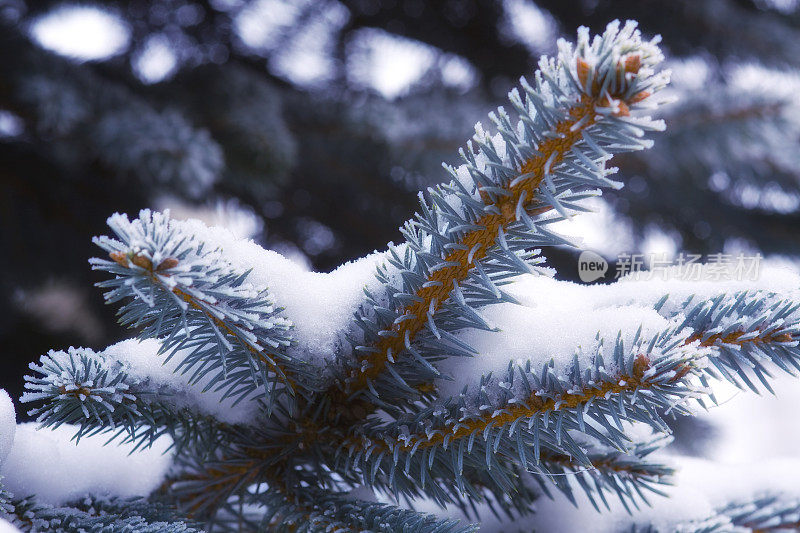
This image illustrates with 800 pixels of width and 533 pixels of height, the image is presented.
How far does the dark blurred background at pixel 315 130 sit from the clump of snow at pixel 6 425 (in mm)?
525

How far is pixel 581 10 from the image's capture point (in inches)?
59.2

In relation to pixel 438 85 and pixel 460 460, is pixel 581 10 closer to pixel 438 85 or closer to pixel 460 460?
pixel 438 85

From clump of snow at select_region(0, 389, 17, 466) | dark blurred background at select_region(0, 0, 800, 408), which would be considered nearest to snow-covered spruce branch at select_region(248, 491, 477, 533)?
clump of snow at select_region(0, 389, 17, 466)

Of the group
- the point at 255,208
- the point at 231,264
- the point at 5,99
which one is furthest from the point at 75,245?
the point at 231,264

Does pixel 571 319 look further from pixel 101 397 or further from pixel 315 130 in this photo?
pixel 315 130

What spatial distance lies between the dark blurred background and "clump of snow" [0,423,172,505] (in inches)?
18.5

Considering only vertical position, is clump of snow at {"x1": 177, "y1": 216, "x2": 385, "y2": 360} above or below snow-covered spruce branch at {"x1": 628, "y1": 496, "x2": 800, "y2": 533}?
above

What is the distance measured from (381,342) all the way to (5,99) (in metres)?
0.85

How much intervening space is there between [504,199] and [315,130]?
39.1 inches

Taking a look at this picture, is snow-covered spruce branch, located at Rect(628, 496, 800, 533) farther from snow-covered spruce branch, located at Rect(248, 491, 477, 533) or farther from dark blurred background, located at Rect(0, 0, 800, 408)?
dark blurred background, located at Rect(0, 0, 800, 408)

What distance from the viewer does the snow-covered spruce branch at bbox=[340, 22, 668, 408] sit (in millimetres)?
226

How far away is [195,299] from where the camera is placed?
262 millimetres

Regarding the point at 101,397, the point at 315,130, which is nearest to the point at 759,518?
the point at 101,397

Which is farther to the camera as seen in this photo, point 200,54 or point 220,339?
point 200,54
